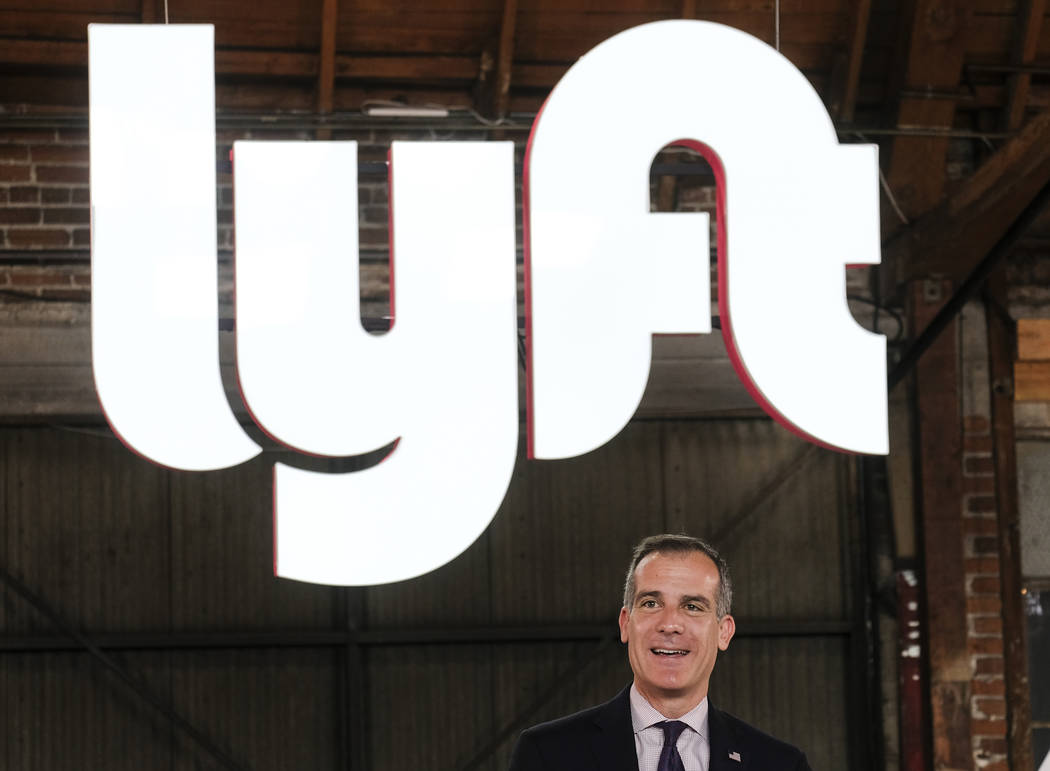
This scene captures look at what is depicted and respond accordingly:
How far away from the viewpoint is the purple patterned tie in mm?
1919

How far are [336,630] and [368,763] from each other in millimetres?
595

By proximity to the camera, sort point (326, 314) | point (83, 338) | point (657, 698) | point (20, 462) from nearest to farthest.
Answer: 1. point (657, 698)
2. point (326, 314)
3. point (83, 338)
4. point (20, 462)

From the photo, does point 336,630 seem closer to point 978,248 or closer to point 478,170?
point 478,170

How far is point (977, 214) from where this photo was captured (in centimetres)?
505

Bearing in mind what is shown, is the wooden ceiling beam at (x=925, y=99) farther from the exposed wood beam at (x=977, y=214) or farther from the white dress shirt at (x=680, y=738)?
the white dress shirt at (x=680, y=738)

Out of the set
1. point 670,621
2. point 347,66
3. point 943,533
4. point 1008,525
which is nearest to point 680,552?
point 670,621

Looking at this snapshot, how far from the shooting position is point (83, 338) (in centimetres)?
533

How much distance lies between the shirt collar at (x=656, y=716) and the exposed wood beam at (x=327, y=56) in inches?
154

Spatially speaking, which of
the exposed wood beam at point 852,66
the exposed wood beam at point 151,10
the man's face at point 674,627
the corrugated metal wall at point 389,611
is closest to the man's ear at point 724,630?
the man's face at point 674,627

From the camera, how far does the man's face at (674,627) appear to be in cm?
190

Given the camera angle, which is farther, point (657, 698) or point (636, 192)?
point (636, 192)

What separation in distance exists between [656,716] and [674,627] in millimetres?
137

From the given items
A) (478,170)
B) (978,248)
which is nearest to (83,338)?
(478,170)

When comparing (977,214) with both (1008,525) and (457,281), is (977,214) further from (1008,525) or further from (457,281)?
(457,281)
